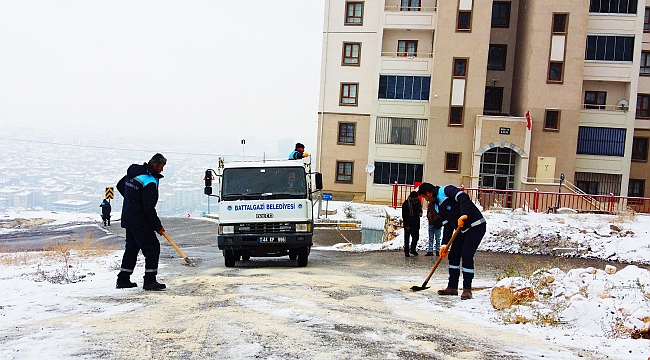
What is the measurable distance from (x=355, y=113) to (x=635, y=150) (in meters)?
19.5

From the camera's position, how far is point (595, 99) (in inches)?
1613

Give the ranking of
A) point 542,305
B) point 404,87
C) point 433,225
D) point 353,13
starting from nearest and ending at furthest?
1. point 542,305
2. point 433,225
3. point 404,87
4. point 353,13

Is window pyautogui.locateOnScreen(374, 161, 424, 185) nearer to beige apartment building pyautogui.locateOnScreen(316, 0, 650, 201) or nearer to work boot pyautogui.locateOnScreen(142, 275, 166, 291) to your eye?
beige apartment building pyautogui.locateOnScreen(316, 0, 650, 201)

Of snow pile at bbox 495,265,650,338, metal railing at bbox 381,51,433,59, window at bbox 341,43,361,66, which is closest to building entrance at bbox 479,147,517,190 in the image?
metal railing at bbox 381,51,433,59

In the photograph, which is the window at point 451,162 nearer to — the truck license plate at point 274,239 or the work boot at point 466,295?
the truck license plate at point 274,239

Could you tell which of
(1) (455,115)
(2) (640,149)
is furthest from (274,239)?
(2) (640,149)

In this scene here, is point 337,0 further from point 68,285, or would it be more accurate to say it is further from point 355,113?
point 68,285

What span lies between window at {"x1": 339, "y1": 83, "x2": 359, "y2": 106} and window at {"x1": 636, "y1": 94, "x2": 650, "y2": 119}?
1924cm

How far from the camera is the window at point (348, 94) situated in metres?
45.8

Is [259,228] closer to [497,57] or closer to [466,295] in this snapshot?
[466,295]

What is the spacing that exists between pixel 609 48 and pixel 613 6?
2690mm

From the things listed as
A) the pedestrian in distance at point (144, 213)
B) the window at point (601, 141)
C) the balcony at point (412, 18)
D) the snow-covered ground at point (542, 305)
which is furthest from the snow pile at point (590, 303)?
the balcony at point (412, 18)

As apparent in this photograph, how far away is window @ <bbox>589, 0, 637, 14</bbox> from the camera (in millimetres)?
39500

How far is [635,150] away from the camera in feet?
142
